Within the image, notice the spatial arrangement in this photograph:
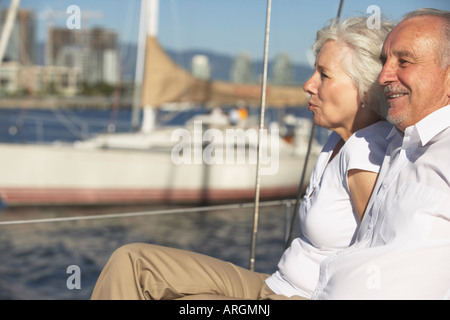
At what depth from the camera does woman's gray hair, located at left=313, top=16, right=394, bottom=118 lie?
1.77 m

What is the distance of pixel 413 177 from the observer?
1354mm

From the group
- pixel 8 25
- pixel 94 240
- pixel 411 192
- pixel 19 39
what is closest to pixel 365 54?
pixel 411 192

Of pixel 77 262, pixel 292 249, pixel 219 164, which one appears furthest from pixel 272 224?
pixel 292 249

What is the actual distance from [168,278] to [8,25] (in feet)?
35.3

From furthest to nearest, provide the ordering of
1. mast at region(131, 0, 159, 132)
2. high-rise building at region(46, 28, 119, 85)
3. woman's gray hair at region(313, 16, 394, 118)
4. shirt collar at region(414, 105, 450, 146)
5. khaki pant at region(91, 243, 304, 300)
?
high-rise building at region(46, 28, 119, 85) < mast at region(131, 0, 159, 132) < woman's gray hair at region(313, 16, 394, 118) < khaki pant at region(91, 243, 304, 300) < shirt collar at region(414, 105, 450, 146)

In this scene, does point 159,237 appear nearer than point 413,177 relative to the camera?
No

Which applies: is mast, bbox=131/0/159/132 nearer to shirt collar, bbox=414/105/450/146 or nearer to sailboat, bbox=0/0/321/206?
sailboat, bbox=0/0/321/206

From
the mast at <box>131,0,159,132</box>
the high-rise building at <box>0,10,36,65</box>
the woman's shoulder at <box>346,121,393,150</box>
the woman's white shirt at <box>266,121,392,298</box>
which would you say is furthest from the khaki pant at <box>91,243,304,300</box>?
the mast at <box>131,0,159,132</box>

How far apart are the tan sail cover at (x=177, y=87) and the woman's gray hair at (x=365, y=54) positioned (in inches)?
427

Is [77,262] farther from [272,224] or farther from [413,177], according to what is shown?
[413,177]

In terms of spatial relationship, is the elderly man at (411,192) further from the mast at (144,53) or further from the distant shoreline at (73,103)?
the distant shoreline at (73,103)

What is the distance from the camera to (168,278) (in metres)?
1.67

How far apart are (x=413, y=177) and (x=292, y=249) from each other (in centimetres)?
60

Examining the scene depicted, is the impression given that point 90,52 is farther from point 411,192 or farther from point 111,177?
point 411,192
